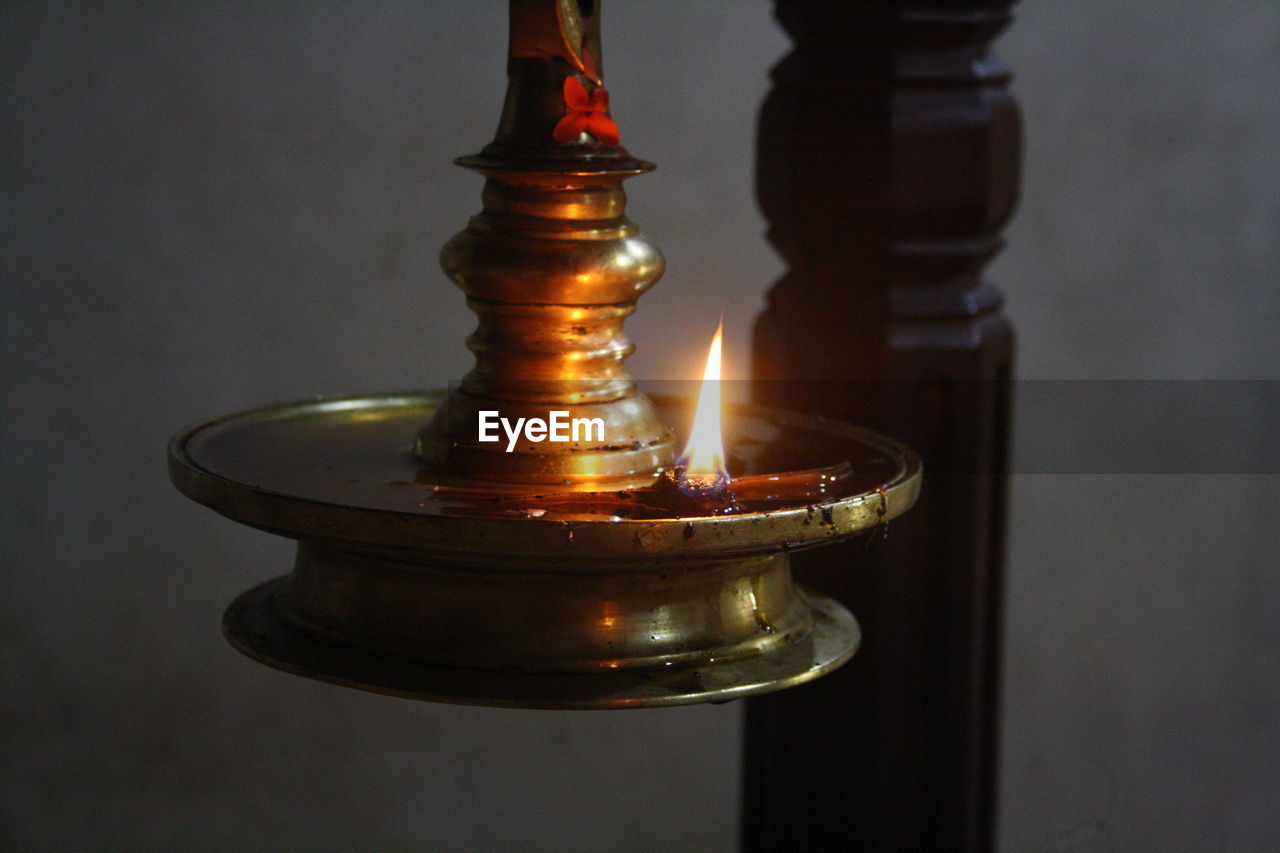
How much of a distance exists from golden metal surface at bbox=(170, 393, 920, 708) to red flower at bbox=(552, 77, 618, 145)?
0.18 m

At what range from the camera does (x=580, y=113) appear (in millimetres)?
750

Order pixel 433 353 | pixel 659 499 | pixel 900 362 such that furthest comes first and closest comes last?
pixel 433 353 < pixel 900 362 < pixel 659 499

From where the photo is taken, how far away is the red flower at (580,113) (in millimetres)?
746

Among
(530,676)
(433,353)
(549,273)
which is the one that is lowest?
(433,353)

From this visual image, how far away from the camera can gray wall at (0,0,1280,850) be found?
6.52 ft

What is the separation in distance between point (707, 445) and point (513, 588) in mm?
116

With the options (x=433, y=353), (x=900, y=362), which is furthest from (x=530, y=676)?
(x=433, y=353)

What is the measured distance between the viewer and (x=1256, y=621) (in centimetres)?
232

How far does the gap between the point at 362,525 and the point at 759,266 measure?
149cm

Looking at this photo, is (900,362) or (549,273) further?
(900,362)

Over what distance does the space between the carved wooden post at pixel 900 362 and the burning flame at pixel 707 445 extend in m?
0.48

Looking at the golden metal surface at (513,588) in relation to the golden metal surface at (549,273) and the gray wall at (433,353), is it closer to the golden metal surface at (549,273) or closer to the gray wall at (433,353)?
the golden metal surface at (549,273)

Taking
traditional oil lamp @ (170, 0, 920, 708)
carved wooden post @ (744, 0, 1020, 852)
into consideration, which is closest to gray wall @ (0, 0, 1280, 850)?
carved wooden post @ (744, 0, 1020, 852)

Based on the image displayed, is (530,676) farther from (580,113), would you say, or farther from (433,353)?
(433,353)
